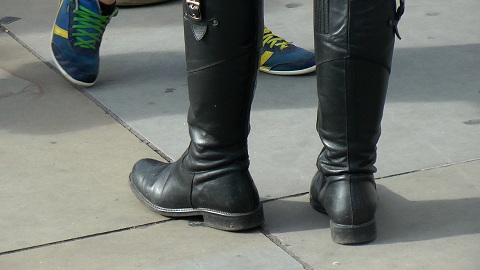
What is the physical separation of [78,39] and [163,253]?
4.28 ft

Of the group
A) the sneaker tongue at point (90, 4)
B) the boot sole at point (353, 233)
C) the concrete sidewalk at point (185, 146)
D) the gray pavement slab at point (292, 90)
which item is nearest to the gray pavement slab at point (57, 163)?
the concrete sidewalk at point (185, 146)

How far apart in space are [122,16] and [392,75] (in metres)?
1.30

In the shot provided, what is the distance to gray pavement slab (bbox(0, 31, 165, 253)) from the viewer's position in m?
2.14

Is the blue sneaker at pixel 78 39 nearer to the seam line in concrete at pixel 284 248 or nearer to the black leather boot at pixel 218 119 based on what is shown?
the black leather boot at pixel 218 119

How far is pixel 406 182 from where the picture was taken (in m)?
2.34

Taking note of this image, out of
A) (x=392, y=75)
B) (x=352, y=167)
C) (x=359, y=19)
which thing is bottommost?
(x=392, y=75)

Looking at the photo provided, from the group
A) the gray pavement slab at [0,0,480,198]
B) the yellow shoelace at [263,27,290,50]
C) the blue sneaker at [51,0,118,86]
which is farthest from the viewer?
the yellow shoelace at [263,27,290,50]

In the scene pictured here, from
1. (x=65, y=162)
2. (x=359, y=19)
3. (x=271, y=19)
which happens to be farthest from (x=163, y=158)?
(x=271, y=19)

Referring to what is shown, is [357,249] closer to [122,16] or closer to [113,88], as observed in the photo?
[113,88]

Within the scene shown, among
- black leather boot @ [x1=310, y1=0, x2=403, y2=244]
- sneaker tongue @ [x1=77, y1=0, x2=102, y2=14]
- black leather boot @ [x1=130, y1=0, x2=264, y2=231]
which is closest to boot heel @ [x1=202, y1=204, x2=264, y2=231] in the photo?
black leather boot @ [x1=130, y1=0, x2=264, y2=231]

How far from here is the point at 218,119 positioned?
2.02 meters

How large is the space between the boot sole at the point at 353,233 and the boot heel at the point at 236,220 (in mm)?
176

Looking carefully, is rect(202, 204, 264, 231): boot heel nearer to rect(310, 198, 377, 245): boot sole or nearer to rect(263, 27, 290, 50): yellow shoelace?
rect(310, 198, 377, 245): boot sole

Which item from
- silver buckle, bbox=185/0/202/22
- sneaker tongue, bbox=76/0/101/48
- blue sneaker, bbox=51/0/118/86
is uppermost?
silver buckle, bbox=185/0/202/22
